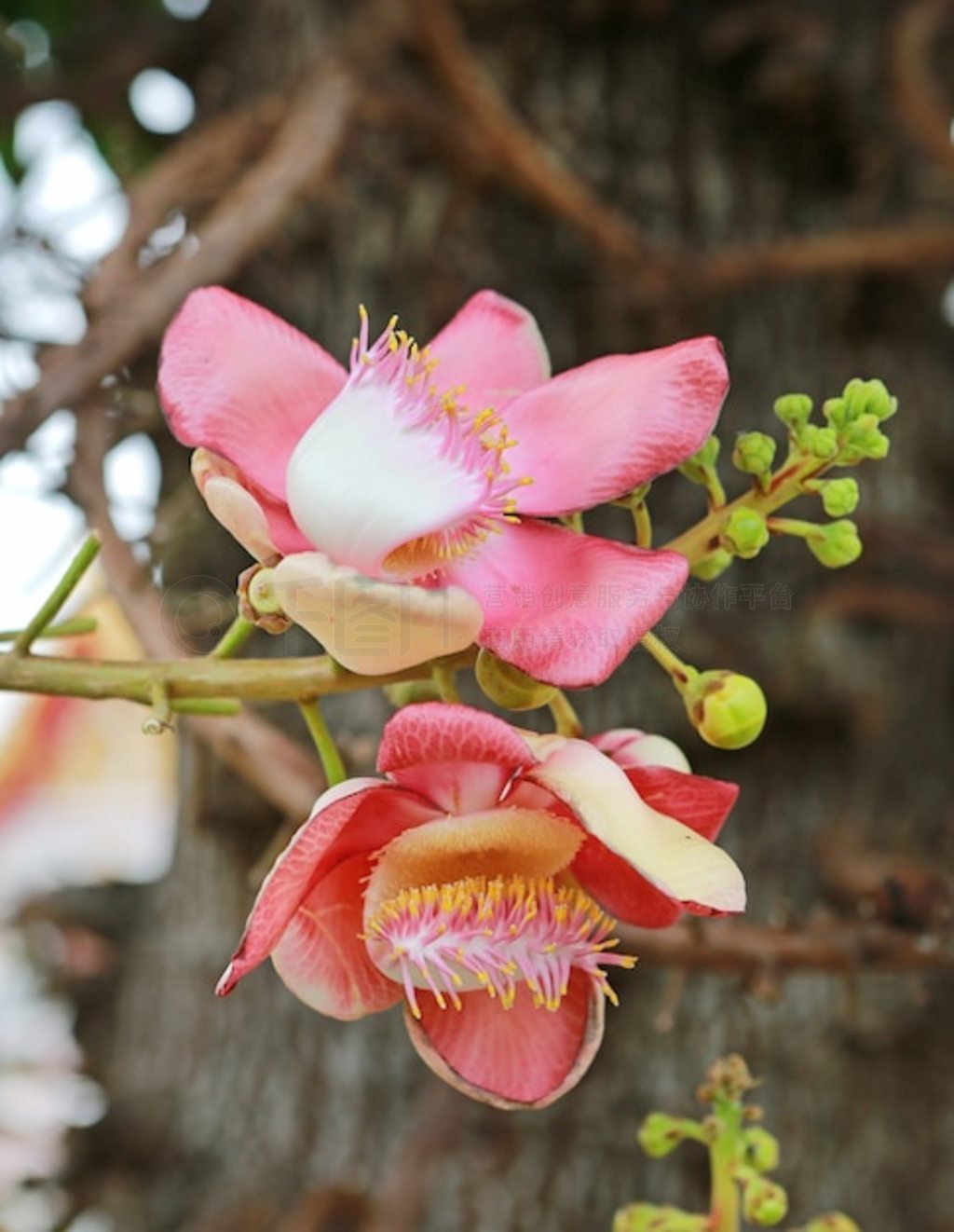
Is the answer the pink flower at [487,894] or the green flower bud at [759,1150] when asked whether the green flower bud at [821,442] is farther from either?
the green flower bud at [759,1150]

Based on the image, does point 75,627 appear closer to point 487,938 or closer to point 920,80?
point 487,938

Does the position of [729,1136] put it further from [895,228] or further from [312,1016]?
[895,228]

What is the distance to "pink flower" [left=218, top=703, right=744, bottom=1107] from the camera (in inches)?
14.1

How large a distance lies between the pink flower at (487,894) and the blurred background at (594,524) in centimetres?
39

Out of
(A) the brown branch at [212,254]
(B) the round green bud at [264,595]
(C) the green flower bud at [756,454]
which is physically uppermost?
(A) the brown branch at [212,254]

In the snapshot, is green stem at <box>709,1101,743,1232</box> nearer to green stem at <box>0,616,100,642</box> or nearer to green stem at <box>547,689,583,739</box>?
green stem at <box>547,689,583,739</box>

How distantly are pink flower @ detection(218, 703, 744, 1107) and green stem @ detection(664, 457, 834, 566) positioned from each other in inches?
2.5

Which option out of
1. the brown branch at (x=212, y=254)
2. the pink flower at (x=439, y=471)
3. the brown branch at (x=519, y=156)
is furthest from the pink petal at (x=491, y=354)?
the brown branch at (x=519, y=156)

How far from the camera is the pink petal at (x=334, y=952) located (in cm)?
38

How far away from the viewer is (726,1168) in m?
0.45

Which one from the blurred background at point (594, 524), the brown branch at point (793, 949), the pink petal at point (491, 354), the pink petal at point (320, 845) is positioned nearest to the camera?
the pink petal at point (320, 845)

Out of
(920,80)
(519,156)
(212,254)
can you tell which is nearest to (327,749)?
(212,254)

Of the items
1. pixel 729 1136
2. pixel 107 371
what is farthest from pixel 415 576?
pixel 107 371

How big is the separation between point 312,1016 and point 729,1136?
505 mm
